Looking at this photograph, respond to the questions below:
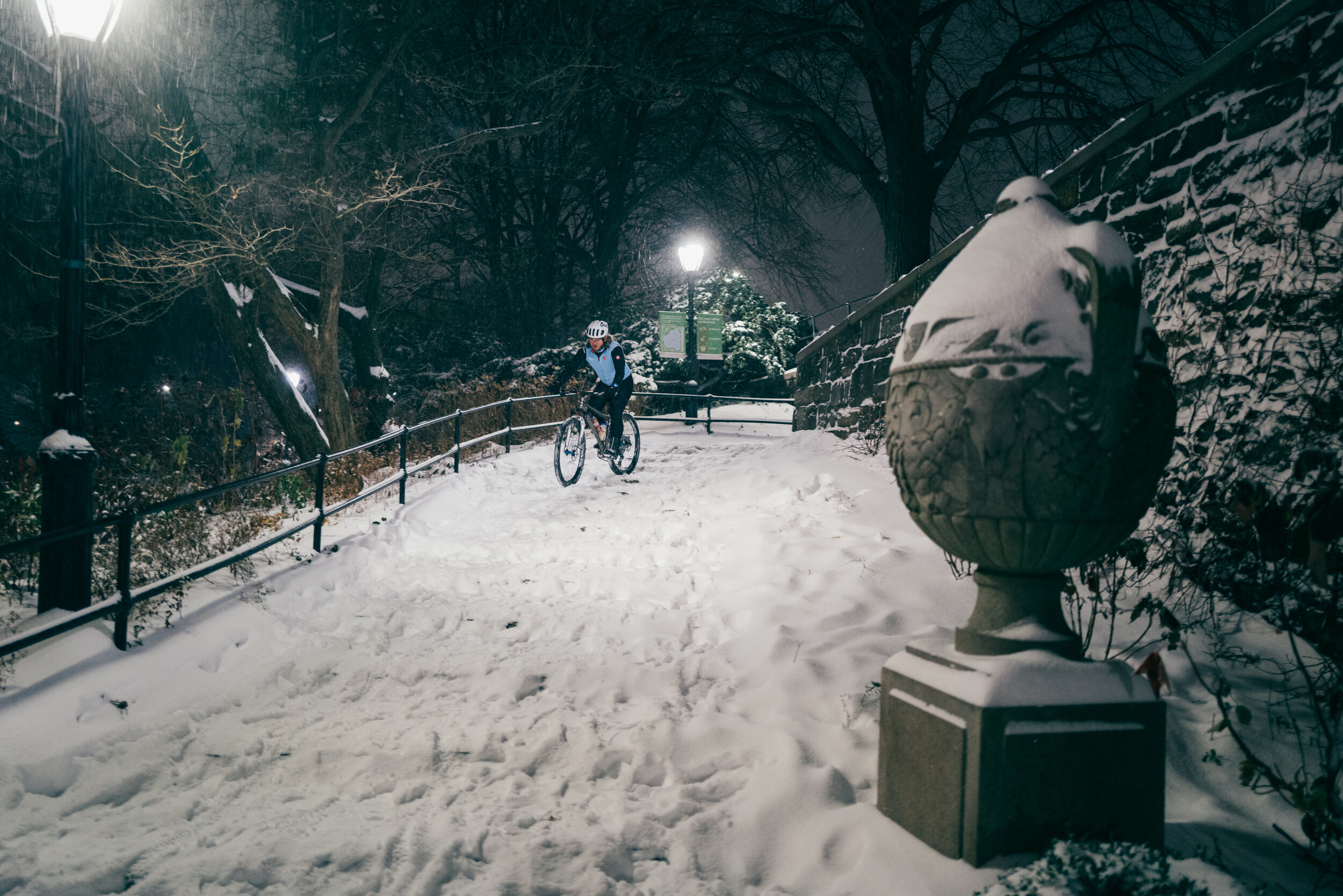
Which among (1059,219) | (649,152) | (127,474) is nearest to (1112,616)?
(1059,219)

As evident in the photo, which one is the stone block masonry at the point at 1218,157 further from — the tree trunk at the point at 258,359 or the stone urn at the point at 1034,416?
the tree trunk at the point at 258,359

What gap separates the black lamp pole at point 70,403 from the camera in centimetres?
398

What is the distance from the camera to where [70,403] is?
4102mm

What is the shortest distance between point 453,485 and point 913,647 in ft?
22.7

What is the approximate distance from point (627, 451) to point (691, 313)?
5536 mm

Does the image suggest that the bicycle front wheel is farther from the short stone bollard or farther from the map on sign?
the short stone bollard

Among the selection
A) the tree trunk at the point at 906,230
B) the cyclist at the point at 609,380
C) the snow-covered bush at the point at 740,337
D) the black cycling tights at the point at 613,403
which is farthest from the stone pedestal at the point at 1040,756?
the snow-covered bush at the point at 740,337

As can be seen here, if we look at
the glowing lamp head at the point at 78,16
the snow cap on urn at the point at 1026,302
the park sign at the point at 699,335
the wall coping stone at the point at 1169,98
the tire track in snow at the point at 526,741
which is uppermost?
the glowing lamp head at the point at 78,16

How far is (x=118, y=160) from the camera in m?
10.4

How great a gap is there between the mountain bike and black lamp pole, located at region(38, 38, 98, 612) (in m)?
5.63

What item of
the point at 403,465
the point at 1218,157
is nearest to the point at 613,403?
the point at 403,465

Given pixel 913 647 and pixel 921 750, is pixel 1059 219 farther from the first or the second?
pixel 921 750

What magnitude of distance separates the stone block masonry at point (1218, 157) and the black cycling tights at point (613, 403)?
6021mm

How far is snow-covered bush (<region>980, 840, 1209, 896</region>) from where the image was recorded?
1761 millimetres
